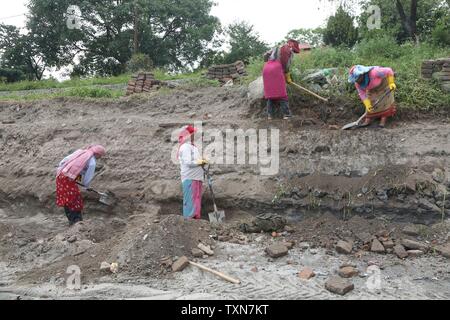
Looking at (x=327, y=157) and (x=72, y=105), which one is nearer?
(x=327, y=157)

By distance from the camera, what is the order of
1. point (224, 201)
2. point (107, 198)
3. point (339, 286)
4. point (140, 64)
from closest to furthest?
point (339, 286), point (224, 201), point (107, 198), point (140, 64)

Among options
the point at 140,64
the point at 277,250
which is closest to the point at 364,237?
the point at 277,250

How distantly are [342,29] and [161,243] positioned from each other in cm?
841

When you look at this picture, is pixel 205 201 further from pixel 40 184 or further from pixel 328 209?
pixel 40 184

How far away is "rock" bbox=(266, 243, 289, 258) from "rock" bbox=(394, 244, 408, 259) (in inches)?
47.0

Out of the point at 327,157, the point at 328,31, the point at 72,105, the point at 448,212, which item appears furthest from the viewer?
the point at 328,31

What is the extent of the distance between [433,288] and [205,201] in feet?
11.5

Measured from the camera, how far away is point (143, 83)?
10.9m

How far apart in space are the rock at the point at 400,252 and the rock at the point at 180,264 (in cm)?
230

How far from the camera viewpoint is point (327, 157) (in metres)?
6.93

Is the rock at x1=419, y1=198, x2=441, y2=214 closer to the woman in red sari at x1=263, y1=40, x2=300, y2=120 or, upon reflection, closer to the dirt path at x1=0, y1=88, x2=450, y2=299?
the dirt path at x1=0, y1=88, x2=450, y2=299

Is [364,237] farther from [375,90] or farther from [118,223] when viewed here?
[118,223]

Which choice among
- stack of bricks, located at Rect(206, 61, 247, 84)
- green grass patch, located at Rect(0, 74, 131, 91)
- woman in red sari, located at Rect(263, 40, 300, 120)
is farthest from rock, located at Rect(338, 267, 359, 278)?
green grass patch, located at Rect(0, 74, 131, 91)
